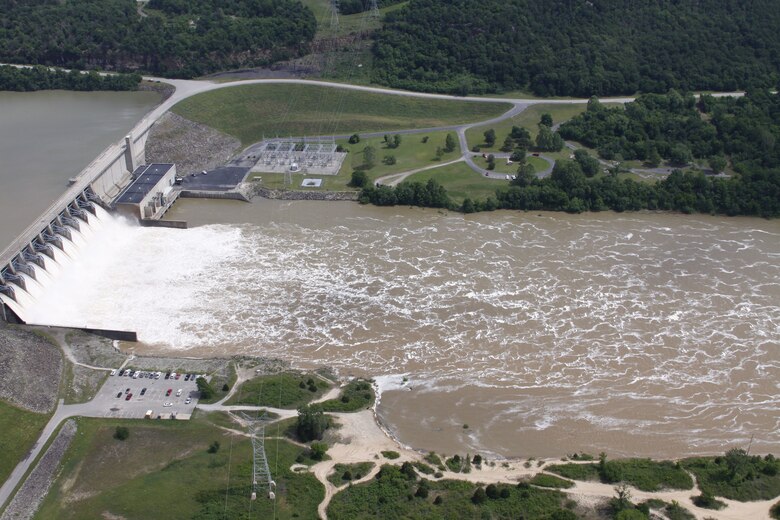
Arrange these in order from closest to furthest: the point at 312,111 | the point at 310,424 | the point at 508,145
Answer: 1. the point at 310,424
2. the point at 508,145
3. the point at 312,111

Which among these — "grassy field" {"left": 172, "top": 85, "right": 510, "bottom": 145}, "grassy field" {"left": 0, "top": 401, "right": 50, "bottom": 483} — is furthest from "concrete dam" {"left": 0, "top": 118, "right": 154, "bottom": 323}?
"grassy field" {"left": 172, "top": 85, "right": 510, "bottom": 145}

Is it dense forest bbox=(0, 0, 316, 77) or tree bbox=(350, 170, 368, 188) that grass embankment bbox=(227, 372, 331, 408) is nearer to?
tree bbox=(350, 170, 368, 188)

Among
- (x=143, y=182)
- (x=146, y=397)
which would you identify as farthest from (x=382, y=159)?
(x=146, y=397)

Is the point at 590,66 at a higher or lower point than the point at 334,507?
higher

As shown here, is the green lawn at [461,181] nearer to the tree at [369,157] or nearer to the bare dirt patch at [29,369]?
the tree at [369,157]

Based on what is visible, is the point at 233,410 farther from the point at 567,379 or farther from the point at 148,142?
the point at 148,142

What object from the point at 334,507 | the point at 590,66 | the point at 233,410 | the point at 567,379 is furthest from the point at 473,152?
the point at 334,507

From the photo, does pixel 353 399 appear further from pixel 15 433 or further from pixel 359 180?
pixel 359 180
